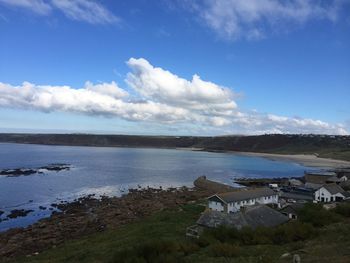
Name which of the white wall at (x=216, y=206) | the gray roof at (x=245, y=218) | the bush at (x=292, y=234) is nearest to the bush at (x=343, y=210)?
the gray roof at (x=245, y=218)

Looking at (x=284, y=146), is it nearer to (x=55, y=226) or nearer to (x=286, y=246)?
(x=55, y=226)

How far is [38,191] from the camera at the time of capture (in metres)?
60.3

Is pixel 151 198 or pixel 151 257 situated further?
pixel 151 198

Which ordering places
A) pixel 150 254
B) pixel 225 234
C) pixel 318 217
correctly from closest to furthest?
1. pixel 150 254
2. pixel 225 234
3. pixel 318 217

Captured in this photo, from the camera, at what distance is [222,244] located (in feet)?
63.1

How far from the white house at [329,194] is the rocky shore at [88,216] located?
52.0 ft

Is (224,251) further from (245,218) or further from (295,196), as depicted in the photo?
(295,196)

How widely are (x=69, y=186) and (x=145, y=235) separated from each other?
40.6m

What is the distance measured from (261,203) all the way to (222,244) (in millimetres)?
23501

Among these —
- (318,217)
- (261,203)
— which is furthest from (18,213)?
(318,217)

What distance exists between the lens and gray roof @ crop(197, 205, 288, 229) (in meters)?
24.7

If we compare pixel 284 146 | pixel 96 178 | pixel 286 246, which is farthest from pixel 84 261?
pixel 284 146

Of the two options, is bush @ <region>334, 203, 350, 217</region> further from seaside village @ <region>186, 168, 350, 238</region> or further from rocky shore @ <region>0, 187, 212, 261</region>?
rocky shore @ <region>0, 187, 212, 261</region>

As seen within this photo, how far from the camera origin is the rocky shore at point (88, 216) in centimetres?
3190
